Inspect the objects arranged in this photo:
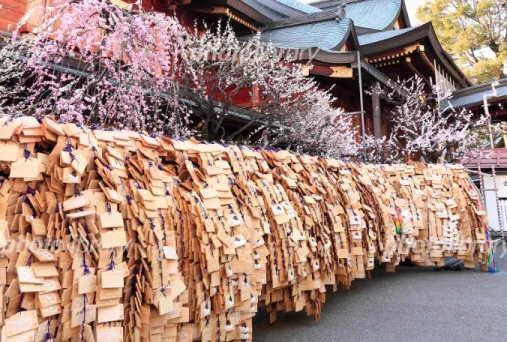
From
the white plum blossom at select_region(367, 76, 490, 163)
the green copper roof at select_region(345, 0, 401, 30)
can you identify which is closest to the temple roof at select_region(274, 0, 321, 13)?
the green copper roof at select_region(345, 0, 401, 30)

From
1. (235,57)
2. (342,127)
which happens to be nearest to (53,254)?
(235,57)

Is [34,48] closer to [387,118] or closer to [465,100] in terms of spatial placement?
[387,118]

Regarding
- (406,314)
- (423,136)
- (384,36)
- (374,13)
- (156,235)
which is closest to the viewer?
(156,235)

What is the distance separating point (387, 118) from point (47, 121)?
14.5 m

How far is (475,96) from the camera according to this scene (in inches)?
543

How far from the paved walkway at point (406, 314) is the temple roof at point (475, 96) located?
1005cm

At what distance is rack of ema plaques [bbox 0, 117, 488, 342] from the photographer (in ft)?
5.69

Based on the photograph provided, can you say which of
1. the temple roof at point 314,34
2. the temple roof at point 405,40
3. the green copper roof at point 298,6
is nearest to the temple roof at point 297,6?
the green copper roof at point 298,6

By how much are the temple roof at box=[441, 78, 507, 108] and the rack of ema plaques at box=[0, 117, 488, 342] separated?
11950 mm

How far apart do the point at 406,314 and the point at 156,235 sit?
2.80 m

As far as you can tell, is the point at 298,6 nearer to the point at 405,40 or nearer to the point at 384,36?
the point at 384,36

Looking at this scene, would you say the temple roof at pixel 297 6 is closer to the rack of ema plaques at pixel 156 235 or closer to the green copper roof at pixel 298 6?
the green copper roof at pixel 298 6

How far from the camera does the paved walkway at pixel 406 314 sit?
3.09 m

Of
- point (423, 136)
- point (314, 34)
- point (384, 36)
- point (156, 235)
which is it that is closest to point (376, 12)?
point (384, 36)
